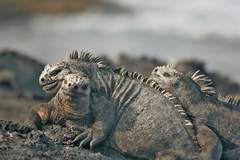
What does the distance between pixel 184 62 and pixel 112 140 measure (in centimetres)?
2339

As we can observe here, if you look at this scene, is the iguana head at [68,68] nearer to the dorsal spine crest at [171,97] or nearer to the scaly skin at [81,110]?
the scaly skin at [81,110]

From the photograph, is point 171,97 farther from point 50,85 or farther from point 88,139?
point 50,85

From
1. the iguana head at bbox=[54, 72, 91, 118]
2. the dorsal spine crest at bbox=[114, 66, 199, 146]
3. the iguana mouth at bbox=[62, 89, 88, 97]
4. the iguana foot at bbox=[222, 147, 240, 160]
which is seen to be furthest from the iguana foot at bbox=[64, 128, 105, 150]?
the iguana foot at bbox=[222, 147, 240, 160]

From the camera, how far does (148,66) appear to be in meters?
38.5

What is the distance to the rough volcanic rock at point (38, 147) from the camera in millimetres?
12664

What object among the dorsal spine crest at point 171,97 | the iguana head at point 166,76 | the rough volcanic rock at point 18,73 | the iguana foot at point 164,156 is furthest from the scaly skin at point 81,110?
the rough volcanic rock at point 18,73

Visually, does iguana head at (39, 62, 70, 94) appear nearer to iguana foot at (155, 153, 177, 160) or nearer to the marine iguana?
the marine iguana

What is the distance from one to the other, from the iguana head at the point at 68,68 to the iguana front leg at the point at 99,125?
44cm

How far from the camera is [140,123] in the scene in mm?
13617

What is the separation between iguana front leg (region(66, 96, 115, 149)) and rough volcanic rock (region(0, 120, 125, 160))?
15cm

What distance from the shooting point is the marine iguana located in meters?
13.9

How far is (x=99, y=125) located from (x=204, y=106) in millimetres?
1565

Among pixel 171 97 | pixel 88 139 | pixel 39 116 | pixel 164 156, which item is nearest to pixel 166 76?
pixel 171 97

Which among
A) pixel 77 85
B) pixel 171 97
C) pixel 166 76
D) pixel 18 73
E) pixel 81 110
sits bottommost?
pixel 18 73
